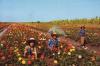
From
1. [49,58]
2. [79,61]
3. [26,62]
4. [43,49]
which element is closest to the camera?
[26,62]

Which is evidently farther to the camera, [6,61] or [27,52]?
[27,52]

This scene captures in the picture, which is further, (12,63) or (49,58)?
(49,58)

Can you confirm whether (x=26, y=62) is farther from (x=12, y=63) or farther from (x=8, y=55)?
(x=8, y=55)

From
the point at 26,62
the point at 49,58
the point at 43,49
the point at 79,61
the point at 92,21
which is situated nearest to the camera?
the point at 26,62

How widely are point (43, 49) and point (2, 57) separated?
169 inches

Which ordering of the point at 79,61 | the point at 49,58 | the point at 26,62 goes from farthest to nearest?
the point at 49,58
the point at 79,61
the point at 26,62

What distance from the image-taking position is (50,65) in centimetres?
1199

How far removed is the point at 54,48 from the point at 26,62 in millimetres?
3068

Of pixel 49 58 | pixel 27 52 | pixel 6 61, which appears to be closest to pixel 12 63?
pixel 6 61

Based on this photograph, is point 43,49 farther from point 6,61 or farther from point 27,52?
point 6,61

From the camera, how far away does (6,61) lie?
1218 cm

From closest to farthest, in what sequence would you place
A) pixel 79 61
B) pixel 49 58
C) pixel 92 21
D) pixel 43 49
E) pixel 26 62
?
1. pixel 26 62
2. pixel 79 61
3. pixel 49 58
4. pixel 43 49
5. pixel 92 21

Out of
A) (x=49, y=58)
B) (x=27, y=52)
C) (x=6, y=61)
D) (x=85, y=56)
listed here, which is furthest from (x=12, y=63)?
(x=85, y=56)

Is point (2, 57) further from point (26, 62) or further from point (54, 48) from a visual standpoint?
point (54, 48)
